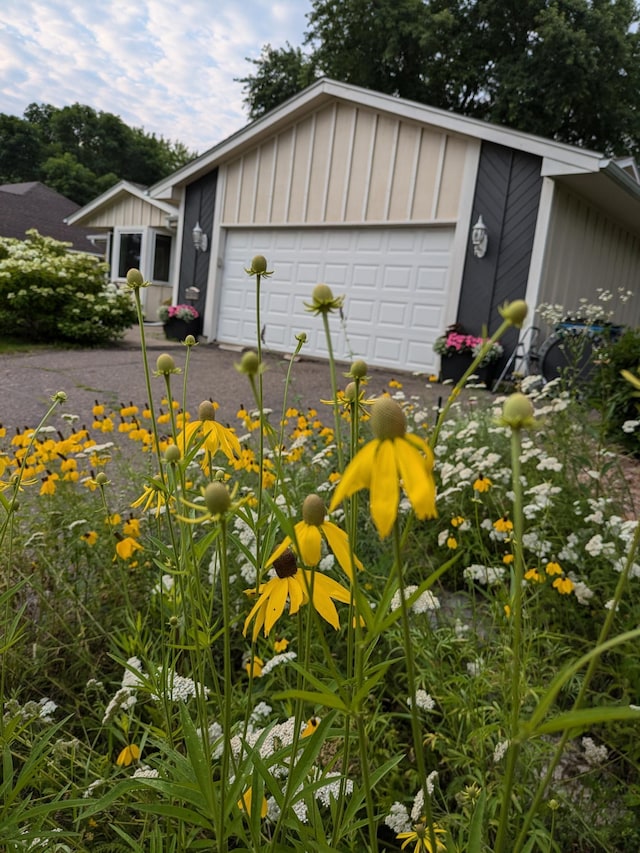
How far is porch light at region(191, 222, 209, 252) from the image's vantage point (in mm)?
10562

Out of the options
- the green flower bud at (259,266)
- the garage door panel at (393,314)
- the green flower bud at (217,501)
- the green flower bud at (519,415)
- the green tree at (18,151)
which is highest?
the green tree at (18,151)

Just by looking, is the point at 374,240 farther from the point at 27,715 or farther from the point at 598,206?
A: the point at 27,715

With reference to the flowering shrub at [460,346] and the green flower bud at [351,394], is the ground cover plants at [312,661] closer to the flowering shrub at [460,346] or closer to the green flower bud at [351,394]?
the green flower bud at [351,394]

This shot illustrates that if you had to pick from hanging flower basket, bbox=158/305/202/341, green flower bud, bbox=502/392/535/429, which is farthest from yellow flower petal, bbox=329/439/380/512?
hanging flower basket, bbox=158/305/202/341

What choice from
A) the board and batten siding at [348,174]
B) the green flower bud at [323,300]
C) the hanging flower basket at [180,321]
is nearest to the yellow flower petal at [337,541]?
the green flower bud at [323,300]

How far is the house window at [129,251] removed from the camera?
14317mm

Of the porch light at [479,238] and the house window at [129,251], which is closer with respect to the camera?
the porch light at [479,238]

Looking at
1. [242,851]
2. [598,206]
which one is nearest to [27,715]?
[242,851]

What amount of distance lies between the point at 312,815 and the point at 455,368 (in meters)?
7.33

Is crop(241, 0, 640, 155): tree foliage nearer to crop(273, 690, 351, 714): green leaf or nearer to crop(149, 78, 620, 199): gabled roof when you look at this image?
crop(149, 78, 620, 199): gabled roof

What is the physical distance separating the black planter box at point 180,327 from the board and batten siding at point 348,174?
1.82 meters

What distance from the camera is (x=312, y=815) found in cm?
73

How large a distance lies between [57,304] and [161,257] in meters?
5.08

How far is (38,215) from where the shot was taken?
21.6 metres
